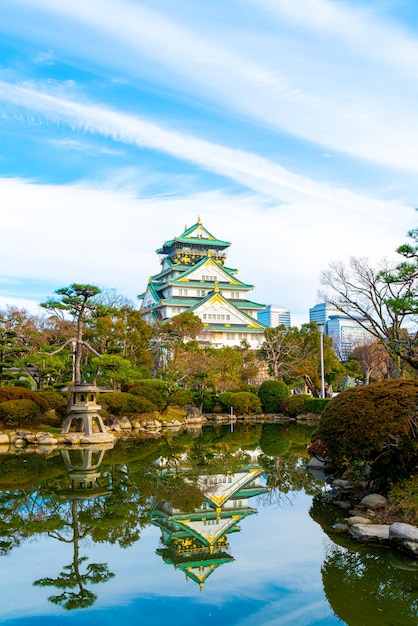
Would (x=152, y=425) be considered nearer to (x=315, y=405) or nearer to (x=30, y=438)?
(x=30, y=438)

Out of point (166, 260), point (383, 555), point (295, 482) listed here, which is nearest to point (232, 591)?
point (383, 555)

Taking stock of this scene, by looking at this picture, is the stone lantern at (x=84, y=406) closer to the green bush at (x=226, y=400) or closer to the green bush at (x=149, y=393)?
the green bush at (x=149, y=393)

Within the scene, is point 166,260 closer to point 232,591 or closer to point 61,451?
point 61,451

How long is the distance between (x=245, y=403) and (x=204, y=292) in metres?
18.8

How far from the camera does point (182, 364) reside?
30.8 m

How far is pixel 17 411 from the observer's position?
19266 mm

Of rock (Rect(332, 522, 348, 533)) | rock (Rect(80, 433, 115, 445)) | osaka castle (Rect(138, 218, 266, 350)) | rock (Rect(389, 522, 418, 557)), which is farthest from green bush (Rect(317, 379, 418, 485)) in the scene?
osaka castle (Rect(138, 218, 266, 350))

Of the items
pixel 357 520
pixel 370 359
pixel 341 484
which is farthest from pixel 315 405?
pixel 357 520

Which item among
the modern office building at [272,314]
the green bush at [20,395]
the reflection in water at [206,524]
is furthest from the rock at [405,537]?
the modern office building at [272,314]

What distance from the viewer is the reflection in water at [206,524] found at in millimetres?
7092

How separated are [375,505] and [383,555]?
75.8 inches

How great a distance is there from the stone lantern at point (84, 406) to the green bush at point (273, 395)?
1548cm

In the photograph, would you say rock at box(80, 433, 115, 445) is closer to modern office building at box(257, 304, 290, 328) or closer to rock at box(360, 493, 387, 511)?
rock at box(360, 493, 387, 511)

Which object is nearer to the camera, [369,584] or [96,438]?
[369,584]
